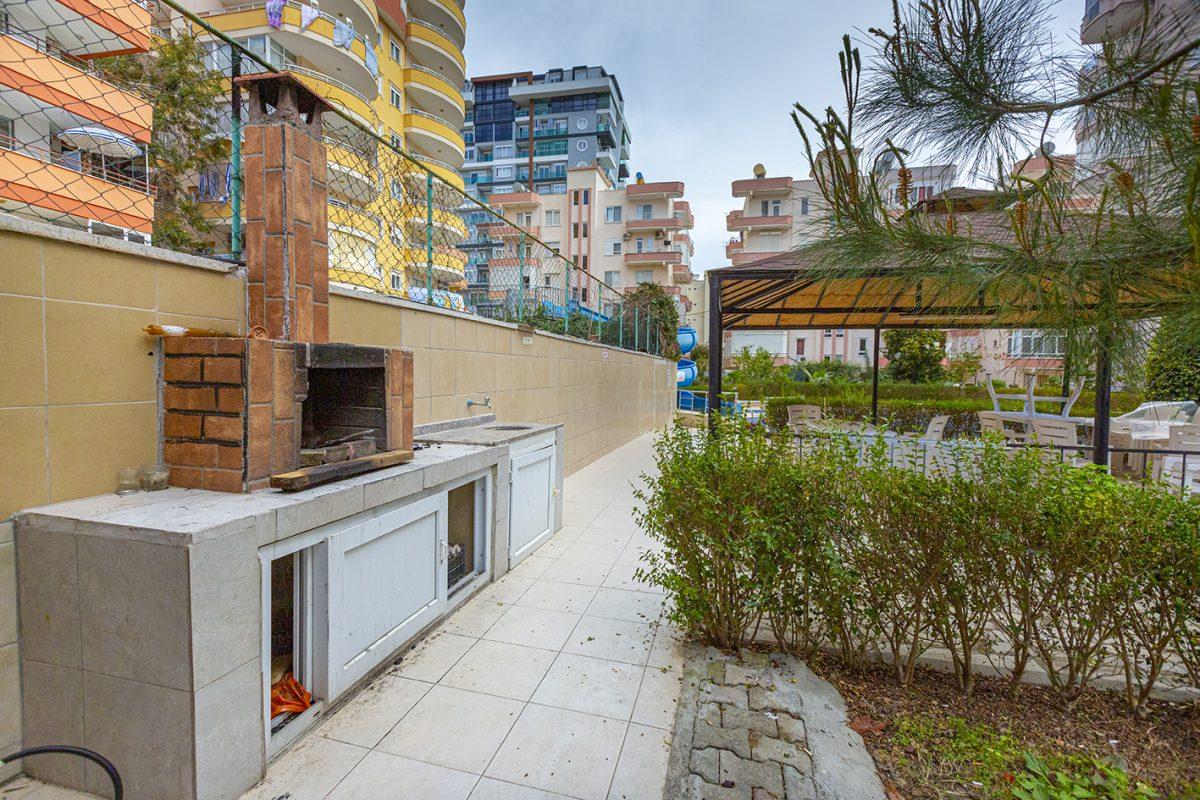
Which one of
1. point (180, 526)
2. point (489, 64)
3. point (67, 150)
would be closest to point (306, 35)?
point (67, 150)

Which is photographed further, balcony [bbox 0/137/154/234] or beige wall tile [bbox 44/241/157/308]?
balcony [bbox 0/137/154/234]

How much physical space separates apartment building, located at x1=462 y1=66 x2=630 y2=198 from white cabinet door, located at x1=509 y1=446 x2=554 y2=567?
3947cm

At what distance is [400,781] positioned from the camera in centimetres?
164

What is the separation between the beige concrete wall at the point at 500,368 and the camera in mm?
3149

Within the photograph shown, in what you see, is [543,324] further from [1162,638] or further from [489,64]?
[489,64]

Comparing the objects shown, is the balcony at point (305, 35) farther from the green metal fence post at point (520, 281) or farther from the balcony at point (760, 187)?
the balcony at point (760, 187)

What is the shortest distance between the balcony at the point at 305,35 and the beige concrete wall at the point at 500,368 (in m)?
12.4

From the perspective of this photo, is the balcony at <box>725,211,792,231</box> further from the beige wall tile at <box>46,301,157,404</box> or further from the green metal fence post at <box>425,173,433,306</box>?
the beige wall tile at <box>46,301,157,404</box>

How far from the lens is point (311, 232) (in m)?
2.30

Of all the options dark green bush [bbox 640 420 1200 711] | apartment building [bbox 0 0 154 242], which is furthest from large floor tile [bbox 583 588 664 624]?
apartment building [bbox 0 0 154 242]

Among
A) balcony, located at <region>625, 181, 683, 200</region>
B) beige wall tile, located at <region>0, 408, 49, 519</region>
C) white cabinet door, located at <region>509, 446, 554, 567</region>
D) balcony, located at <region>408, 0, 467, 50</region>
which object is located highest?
balcony, located at <region>408, 0, 467, 50</region>

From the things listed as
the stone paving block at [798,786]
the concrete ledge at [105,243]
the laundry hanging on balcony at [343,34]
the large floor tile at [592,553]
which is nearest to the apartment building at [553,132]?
the laundry hanging on balcony at [343,34]

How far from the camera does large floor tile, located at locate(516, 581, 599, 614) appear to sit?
296cm

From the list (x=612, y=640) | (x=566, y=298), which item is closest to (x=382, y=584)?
(x=612, y=640)
